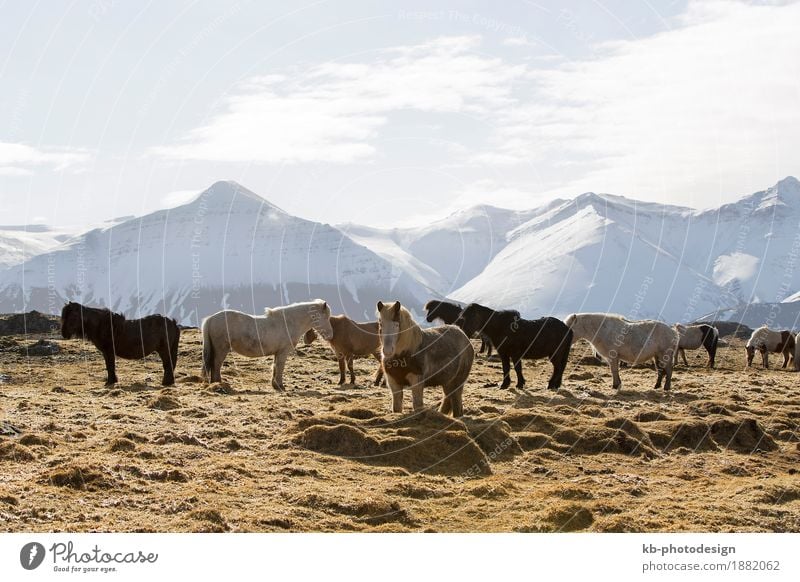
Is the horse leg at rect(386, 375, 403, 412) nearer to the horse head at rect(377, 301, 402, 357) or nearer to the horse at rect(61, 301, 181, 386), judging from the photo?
the horse head at rect(377, 301, 402, 357)

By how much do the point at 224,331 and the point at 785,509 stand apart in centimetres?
1652

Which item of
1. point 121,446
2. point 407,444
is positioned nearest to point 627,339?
point 407,444

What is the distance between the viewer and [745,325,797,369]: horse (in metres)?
45.7

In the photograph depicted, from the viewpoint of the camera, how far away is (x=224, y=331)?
2570 cm

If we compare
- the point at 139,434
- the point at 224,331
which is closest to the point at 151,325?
the point at 224,331

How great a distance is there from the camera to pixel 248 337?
25875 millimetres

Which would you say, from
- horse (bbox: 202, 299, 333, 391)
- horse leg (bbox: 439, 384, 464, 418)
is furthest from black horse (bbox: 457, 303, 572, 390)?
horse leg (bbox: 439, 384, 464, 418)

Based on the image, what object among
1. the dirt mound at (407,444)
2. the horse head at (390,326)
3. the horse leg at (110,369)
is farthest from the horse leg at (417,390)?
the horse leg at (110,369)

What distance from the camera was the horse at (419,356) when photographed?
18.2m

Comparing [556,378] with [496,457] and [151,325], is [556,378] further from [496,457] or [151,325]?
[151,325]

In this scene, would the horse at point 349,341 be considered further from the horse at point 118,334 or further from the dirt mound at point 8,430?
the dirt mound at point 8,430

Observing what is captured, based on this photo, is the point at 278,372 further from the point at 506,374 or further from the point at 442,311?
the point at 442,311

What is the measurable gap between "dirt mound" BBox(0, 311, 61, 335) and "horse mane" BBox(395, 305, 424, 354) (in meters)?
36.9
